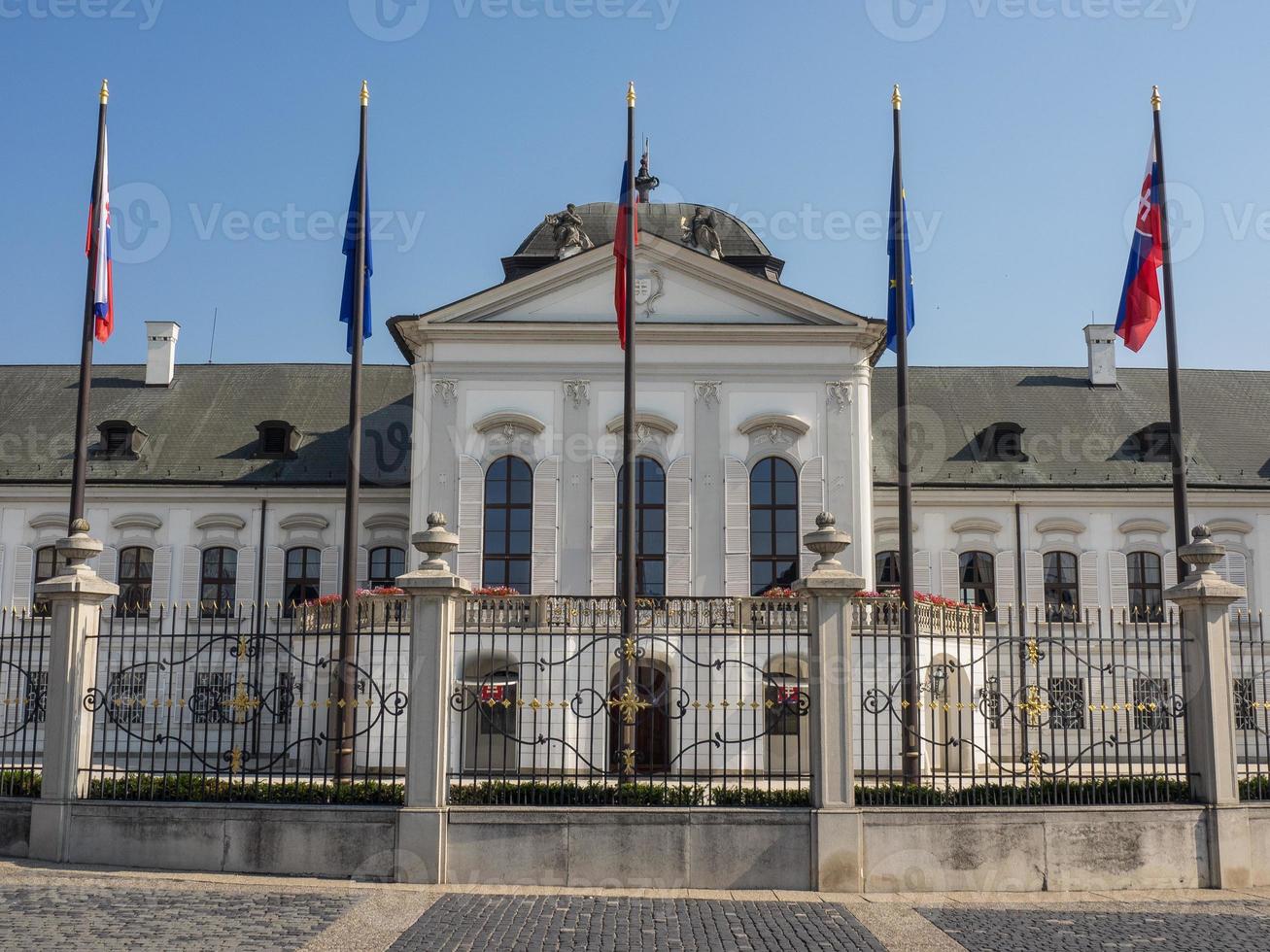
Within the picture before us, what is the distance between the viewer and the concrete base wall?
11.7m

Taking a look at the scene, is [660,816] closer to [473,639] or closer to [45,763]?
[45,763]

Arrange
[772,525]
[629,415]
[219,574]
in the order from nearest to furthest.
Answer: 1. [629,415]
2. [772,525]
3. [219,574]

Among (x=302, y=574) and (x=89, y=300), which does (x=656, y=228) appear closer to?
(x=302, y=574)

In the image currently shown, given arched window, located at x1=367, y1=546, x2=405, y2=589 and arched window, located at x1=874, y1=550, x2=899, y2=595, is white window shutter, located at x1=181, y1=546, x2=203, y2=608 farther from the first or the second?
arched window, located at x1=874, y1=550, x2=899, y2=595

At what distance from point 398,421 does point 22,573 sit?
1012cm

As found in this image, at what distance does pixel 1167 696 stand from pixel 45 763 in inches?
445

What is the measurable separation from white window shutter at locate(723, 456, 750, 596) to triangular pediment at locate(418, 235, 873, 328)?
3.36m

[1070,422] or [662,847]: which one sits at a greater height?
[1070,422]

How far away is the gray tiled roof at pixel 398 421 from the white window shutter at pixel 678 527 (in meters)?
7.02

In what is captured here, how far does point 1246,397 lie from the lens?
1447 inches

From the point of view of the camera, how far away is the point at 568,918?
1033 cm

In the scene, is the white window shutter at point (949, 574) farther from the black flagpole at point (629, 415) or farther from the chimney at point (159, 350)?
the chimney at point (159, 350)

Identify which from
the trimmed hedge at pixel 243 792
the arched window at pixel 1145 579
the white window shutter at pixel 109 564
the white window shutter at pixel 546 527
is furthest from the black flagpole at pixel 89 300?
the arched window at pixel 1145 579

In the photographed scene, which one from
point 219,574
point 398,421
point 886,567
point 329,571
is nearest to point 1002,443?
point 886,567
